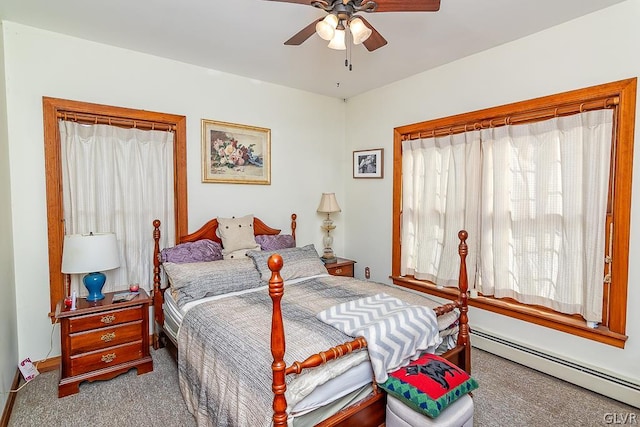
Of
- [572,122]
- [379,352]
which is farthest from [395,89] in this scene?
[379,352]

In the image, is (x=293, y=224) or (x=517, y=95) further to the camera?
(x=293, y=224)

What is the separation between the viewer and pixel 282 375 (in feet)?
4.50

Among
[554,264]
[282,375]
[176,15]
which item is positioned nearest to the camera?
[282,375]

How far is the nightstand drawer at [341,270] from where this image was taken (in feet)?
12.7

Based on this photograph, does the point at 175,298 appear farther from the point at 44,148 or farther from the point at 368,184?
the point at 368,184

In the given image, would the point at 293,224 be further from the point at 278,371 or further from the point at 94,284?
the point at 278,371

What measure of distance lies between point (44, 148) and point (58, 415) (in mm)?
1999

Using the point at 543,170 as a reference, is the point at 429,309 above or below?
below

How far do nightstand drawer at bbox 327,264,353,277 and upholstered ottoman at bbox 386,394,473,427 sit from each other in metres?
2.15

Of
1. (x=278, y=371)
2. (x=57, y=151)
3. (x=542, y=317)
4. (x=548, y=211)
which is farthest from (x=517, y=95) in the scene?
(x=57, y=151)

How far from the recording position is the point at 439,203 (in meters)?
3.47

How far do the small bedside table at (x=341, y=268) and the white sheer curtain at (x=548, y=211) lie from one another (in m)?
1.52

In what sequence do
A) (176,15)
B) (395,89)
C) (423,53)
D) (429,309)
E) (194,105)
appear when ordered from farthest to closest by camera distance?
(395,89) < (194,105) < (423,53) < (176,15) < (429,309)

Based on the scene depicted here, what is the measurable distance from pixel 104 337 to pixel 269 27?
2730 mm
